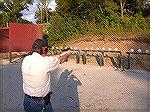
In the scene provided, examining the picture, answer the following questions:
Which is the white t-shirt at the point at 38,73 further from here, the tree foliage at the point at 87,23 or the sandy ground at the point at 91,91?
the tree foliage at the point at 87,23

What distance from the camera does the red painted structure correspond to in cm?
1786

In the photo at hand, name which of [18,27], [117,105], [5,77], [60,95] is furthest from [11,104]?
[18,27]

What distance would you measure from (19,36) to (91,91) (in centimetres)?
1022

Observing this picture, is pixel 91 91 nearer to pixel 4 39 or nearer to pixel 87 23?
pixel 87 23

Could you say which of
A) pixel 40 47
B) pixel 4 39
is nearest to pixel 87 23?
pixel 40 47

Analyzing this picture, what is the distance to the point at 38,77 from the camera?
4738mm

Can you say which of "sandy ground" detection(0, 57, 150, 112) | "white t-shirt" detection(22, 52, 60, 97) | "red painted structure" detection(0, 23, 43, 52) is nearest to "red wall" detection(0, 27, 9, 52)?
"red painted structure" detection(0, 23, 43, 52)

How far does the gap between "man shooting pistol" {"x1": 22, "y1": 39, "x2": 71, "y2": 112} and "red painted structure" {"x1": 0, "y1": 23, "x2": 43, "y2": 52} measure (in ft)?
40.0

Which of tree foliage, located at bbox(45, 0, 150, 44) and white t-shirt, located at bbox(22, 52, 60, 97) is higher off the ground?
tree foliage, located at bbox(45, 0, 150, 44)

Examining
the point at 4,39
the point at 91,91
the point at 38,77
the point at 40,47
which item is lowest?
the point at 91,91

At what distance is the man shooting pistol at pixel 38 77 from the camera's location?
4727mm

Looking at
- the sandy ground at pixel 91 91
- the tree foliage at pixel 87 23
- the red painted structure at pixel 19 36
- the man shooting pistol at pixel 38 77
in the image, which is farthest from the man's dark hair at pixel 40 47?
the red painted structure at pixel 19 36

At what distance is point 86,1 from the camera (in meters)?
12.0

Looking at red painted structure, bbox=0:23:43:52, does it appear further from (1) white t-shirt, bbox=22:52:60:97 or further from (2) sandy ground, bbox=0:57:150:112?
(1) white t-shirt, bbox=22:52:60:97
